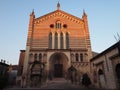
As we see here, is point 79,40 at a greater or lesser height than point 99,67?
greater

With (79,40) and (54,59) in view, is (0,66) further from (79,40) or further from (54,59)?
(79,40)

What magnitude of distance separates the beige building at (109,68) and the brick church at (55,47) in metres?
3.17

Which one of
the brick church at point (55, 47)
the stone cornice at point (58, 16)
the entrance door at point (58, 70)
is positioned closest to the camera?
the brick church at point (55, 47)

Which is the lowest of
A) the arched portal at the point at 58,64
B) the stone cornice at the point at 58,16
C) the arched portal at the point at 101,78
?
the arched portal at the point at 101,78

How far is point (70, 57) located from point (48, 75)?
17.6ft

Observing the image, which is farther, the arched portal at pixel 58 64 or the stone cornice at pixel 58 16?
the stone cornice at pixel 58 16

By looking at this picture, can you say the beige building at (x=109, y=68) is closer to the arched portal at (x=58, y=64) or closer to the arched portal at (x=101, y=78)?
the arched portal at (x=101, y=78)

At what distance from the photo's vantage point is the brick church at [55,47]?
19.8 m

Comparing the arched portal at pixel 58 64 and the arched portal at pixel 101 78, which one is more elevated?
the arched portal at pixel 58 64

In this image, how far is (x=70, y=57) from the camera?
20.5 m

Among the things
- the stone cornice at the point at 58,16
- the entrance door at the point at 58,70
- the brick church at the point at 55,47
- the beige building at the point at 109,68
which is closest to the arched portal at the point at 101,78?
the beige building at the point at 109,68

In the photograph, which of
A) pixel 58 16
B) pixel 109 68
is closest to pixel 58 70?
pixel 109 68

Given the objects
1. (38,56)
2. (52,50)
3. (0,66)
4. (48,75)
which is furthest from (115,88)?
(0,66)

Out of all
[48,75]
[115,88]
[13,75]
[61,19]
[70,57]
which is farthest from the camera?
[13,75]
